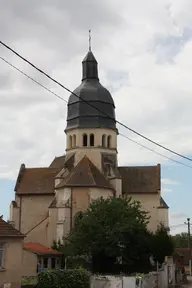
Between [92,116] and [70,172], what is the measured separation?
7.48 m

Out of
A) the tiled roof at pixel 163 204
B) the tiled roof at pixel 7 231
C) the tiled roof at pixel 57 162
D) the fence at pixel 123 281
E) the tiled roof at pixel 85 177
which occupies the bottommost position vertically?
the fence at pixel 123 281

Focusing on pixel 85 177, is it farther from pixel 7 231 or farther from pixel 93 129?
pixel 7 231

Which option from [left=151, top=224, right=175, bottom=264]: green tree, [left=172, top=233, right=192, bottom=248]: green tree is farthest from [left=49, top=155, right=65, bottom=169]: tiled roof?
[left=172, top=233, right=192, bottom=248]: green tree

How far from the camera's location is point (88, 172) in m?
51.2

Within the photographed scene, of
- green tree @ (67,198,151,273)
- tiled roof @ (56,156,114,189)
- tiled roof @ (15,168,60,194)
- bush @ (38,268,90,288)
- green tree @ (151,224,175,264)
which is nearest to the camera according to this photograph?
bush @ (38,268,90,288)

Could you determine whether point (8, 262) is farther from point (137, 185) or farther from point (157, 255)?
point (137, 185)

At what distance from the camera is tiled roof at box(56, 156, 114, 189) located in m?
49.6

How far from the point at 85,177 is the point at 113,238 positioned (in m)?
14.2

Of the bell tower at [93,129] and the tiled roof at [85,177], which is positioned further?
the bell tower at [93,129]

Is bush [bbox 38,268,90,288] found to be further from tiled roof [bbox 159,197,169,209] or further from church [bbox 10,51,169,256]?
tiled roof [bbox 159,197,169,209]

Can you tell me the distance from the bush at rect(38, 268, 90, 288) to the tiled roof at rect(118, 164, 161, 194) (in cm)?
3160

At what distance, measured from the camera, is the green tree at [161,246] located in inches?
1751

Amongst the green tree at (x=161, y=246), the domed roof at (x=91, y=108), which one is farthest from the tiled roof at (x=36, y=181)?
the green tree at (x=161, y=246)

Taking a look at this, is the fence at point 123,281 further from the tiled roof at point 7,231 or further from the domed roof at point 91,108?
the domed roof at point 91,108
